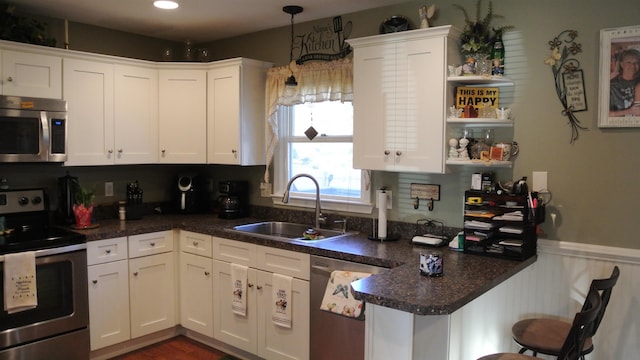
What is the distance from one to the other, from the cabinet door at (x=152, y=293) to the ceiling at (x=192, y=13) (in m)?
1.74

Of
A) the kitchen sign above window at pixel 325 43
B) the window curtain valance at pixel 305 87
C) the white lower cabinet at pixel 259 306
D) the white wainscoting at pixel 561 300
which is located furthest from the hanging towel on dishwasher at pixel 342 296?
the kitchen sign above window at pixel 325 43

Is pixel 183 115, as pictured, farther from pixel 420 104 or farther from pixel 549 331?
pixel 549 331

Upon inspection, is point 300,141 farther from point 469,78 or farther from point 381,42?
point 469,78

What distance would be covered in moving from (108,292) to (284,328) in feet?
4.13

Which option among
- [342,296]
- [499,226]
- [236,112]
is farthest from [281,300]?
[236,112]

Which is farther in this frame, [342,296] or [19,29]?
[19,29]

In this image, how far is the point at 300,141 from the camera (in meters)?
3.81

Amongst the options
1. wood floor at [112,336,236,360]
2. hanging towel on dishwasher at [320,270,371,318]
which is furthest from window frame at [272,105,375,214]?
wood floor at [112,336,236,360]

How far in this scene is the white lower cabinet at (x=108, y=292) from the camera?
Result: 329 centimetres

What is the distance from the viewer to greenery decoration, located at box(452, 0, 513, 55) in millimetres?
2799

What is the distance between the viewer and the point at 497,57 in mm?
2770

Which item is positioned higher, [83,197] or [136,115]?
[136,115]

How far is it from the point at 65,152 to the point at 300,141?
5.40 feet

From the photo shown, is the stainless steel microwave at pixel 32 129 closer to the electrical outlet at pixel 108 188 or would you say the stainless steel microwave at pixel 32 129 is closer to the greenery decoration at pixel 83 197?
the greenery decoration at pixel 83 197
